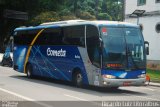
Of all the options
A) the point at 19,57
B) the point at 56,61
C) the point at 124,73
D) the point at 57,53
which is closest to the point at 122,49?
the point at 124,73

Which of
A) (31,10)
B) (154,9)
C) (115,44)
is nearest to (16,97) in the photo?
(115,44)

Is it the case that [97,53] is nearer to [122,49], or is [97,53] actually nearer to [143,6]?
[122,49]

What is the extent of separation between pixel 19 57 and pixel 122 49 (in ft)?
32.3

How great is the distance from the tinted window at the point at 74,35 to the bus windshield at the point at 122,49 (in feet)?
5.02

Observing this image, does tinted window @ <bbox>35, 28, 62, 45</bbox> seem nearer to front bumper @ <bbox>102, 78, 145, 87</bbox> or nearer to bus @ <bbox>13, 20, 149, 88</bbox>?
bus @ <bbox>13, 20, 149, 88</bbox>

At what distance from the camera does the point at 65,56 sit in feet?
71.8

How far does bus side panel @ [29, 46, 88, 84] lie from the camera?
68.8 ft

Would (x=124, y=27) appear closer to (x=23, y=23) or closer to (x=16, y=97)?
(x=16, y=97)

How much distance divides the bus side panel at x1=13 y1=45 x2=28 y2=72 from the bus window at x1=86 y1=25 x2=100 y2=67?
7.47 metres

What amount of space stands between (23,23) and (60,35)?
129 feet

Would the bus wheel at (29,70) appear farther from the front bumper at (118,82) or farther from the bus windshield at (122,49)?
the front bumper at (118,82)

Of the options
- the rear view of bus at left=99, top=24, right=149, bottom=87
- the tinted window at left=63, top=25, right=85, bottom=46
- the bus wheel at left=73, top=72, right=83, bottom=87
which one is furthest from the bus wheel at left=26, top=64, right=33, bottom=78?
the rear view of bus at left=99, top=24, right=149, bottom=87

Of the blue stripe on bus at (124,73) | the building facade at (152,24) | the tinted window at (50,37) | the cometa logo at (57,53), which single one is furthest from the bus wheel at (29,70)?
the building facade at (152,24)

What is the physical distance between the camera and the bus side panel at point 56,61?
2098 centimetres
